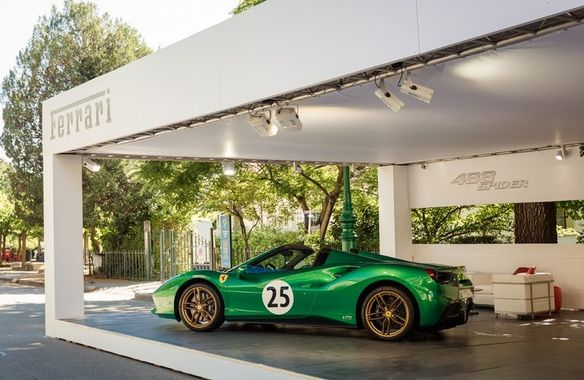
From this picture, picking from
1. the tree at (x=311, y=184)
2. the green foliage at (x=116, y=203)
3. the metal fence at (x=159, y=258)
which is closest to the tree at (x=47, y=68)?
the green foliage at (x=116, y=203)

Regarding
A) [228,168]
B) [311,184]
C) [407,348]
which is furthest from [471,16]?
[311,184]

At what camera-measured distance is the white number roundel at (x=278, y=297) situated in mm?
9758

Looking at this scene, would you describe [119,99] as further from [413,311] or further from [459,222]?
[459,222]

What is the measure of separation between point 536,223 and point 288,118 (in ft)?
30.3

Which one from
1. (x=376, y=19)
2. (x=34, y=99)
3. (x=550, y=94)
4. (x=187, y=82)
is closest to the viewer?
(x=376, y=19)

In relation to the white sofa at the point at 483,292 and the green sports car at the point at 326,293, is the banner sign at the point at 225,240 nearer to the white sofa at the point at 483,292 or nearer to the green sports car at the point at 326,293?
the white sofa at the point at 483,292

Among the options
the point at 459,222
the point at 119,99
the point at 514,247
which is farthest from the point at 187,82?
the point at 459,222

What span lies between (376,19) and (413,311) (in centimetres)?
391

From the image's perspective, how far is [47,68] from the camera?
32750mm

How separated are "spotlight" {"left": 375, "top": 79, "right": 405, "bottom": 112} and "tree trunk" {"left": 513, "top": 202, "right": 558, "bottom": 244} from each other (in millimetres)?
9665

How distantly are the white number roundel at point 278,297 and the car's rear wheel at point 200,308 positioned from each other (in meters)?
0.78

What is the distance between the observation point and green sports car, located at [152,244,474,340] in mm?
9000

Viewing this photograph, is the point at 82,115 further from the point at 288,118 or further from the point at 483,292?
the point at 483,292

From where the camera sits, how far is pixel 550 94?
27.0 ft
